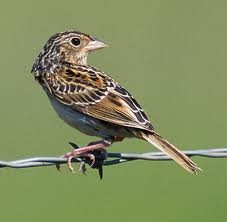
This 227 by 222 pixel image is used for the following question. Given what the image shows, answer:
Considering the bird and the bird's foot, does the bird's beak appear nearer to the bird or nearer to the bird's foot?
the bird

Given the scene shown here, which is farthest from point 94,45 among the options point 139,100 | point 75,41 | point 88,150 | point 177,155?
point 139,100

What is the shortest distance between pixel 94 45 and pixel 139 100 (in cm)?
666

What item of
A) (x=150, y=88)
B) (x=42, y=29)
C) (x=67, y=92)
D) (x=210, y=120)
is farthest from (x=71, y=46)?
(x=42, y=29)

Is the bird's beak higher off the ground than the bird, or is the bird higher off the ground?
the bird's beak

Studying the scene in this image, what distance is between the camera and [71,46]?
1209cm

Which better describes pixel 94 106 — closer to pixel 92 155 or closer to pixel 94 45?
pixel 92 155

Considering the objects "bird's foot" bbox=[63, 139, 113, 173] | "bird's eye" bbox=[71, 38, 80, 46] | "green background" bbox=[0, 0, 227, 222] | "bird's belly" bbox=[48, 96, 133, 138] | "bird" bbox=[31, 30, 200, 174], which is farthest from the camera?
"green background" bbox=[0, 0, 227, 222]

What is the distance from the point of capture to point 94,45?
12023mm

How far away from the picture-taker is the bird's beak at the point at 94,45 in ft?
39.3

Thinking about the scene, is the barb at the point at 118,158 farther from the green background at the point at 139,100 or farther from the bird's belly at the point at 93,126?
the green background at the point at 139,100

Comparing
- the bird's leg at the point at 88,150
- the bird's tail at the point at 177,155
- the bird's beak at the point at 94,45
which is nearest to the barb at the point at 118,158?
the bird's tail at the point at 177,155

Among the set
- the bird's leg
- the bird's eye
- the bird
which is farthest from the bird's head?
the bird's leg

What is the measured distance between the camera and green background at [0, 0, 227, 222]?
14797 millimetres

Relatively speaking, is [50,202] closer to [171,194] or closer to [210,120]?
[171,194]
